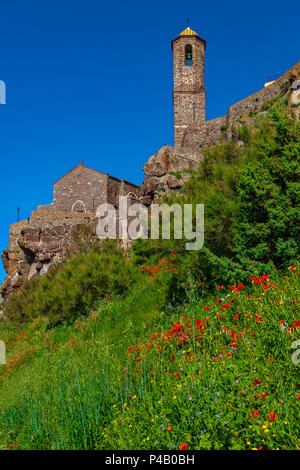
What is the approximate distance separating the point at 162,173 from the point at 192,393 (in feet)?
44.2

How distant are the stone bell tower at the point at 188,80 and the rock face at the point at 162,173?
1061 inches

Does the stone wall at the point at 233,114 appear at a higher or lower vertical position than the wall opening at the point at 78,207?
higher

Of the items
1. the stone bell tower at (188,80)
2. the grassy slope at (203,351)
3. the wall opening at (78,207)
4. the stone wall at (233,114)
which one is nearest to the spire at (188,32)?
the stone bell tower at (188,80)

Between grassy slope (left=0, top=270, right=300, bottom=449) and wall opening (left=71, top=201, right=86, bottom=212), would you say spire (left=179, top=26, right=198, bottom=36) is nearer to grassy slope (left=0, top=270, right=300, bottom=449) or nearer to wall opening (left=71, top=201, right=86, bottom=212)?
wall opening (left=71, top=201, right=86, bottom=212)

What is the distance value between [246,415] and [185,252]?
4.99 metres

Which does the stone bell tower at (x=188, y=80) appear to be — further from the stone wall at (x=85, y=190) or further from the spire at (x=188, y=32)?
the stone wall at (x=85, y=190)

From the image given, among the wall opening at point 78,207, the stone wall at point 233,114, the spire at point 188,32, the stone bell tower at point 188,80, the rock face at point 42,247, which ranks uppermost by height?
the spire at point 188,32

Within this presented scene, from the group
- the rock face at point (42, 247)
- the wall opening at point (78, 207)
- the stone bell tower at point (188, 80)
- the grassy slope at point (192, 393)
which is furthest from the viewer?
the stone bell tower at point (188, 80)

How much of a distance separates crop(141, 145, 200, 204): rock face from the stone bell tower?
26949mm

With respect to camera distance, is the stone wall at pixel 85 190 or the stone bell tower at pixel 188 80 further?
the stone bell tower at pixel 188 80

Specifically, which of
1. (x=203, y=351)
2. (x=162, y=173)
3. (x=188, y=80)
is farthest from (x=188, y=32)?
(x=203, y=351)

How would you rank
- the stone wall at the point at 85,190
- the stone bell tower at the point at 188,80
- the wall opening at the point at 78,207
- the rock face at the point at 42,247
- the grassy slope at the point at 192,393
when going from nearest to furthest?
the grassy slope at the point at 192,393 → the rock face at the point at 42,247 → the stone wall at the point at 85,190 → the wall opening at the point at 78,207 → the stone bell tower at the point at 188,80

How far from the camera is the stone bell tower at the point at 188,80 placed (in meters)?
43.9

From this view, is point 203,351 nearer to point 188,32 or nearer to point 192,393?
point 192,393
